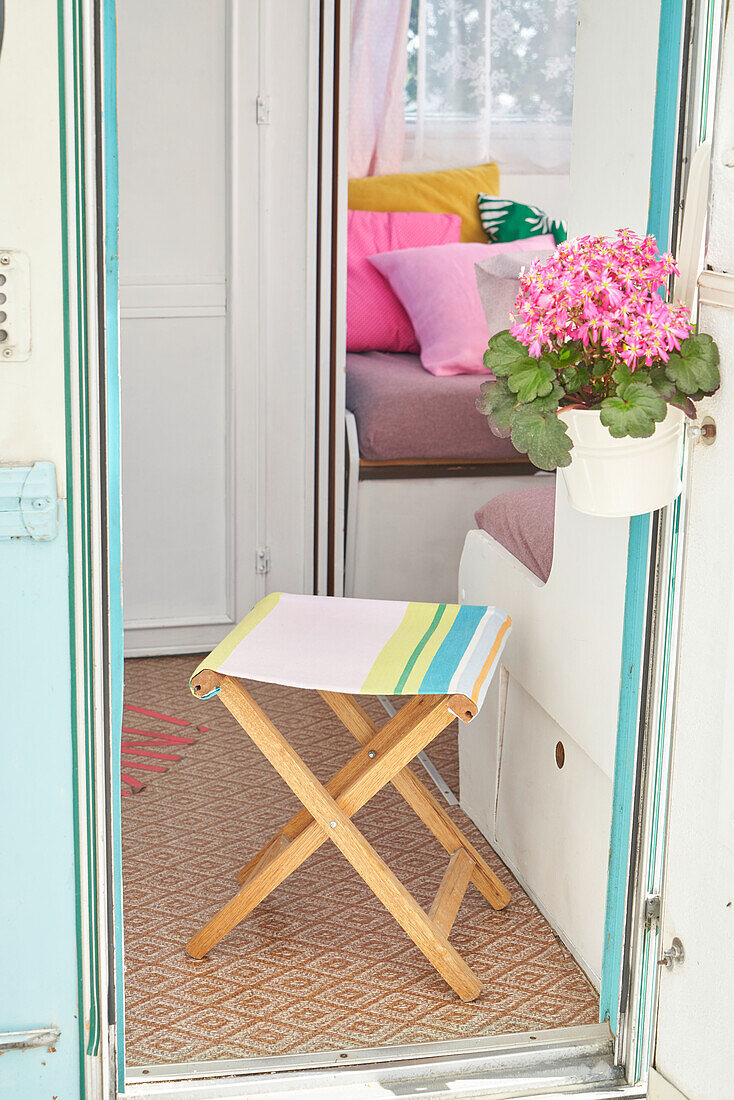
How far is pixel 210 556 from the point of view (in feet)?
12.4

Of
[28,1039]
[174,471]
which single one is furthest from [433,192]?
[28,1039]

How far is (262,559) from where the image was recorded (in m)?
3.77

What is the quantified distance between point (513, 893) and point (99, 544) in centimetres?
128

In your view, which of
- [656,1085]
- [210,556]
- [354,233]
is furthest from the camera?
[354,233]

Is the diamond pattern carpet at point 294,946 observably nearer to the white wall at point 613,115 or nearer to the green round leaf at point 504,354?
the green round leaf at point 504,354

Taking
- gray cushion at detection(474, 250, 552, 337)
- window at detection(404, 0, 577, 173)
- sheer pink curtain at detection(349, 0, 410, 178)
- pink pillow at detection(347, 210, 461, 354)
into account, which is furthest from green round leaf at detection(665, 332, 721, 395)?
window at detection(404, 0, 577, 173)

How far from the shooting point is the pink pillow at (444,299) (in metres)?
4.03

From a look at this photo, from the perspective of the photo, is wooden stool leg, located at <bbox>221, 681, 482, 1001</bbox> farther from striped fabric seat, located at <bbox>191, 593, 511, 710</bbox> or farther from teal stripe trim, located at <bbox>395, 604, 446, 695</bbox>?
teal stripe trim, located at <bbox>395, 604, 446, 695</bbox>

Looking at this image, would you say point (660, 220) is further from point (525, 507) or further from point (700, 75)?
point (525, 507)

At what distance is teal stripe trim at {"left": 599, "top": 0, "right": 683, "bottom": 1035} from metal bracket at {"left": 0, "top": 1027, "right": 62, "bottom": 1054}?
2.83 ft

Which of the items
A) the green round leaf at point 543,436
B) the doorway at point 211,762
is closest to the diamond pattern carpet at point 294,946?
the doorway at point 211,762

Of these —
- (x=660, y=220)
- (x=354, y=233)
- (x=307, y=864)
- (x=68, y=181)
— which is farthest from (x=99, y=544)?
(x=354, y=233)

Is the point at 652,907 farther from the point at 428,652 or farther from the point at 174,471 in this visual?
the point at 174,471

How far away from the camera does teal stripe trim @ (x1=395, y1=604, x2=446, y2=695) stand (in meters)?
2.13
